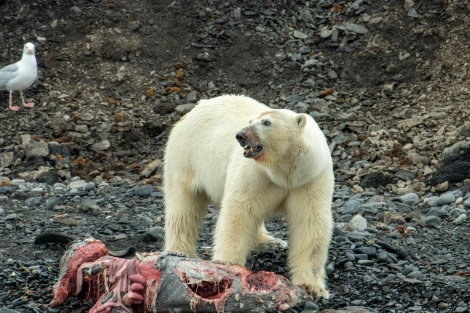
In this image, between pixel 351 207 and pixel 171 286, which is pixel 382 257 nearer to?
pixel 171 286

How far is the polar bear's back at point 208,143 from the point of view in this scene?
20.7ft

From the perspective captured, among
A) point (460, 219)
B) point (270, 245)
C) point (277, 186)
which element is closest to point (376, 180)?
point (460, 219)

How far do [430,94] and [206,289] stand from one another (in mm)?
8204

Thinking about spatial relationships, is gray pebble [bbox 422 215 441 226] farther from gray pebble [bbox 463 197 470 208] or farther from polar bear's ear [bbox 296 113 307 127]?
polar bear's ear [bbox 296 113 307 127]

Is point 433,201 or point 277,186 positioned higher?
point 277,186

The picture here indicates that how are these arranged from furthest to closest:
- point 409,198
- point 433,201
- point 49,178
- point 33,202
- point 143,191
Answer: point 49,178 < point 143,191 < point 409,198 < point 33,202 < point 433,201

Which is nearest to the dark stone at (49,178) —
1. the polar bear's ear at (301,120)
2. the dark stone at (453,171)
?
the dark stone at (453,171)

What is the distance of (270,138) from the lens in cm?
544

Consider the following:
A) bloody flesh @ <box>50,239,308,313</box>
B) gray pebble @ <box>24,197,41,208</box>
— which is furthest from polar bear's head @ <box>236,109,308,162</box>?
gray pebble @ <box>24,197,41,208</box>

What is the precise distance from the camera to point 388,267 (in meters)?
6.27

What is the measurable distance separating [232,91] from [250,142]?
792 cm

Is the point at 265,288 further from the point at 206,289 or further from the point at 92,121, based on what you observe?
the point at 92,121

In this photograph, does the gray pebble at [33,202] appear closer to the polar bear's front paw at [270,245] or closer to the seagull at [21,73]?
the polar bear's front paw at [270,245]

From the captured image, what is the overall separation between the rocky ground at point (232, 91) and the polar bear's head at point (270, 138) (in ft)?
4.73
